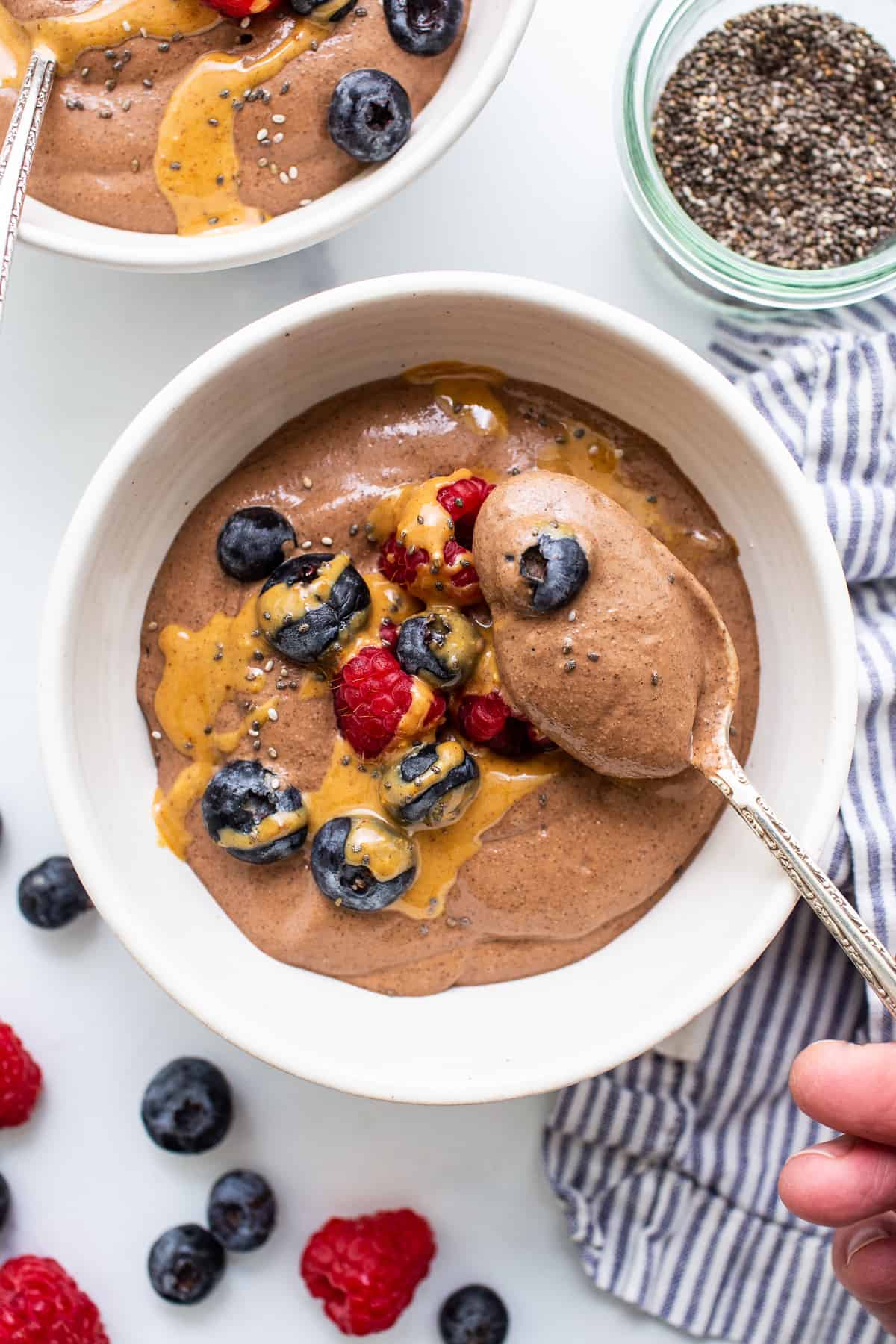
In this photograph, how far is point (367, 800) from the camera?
167 centimetres

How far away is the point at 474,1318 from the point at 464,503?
4.53 feet

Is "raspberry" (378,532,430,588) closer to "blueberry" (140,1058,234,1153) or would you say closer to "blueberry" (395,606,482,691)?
"blueberry" (395,606,482,691)

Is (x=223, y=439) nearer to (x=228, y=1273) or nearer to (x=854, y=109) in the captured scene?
(x=854, y=109)

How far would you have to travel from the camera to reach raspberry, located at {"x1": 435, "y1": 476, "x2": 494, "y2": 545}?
1.63 meters

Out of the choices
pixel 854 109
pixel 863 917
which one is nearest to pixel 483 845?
pixel 863 917

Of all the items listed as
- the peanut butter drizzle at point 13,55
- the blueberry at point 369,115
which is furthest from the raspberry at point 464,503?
the peanut butter drizzle at point 13,55

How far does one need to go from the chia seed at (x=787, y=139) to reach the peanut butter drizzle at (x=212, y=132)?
2.04 feet

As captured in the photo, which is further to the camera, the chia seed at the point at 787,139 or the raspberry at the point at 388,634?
the chia seed at the point at 787,139

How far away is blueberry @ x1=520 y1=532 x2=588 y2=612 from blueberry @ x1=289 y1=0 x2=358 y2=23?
88 cm

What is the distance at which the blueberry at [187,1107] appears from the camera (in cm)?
206

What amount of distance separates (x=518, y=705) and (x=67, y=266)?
1.05m

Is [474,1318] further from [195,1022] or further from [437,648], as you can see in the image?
[437,648]

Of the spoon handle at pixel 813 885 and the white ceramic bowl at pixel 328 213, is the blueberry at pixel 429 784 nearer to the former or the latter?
the spoon handle at pixel 813 885

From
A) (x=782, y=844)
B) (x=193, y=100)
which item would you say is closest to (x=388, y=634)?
(x=782, y=844)
